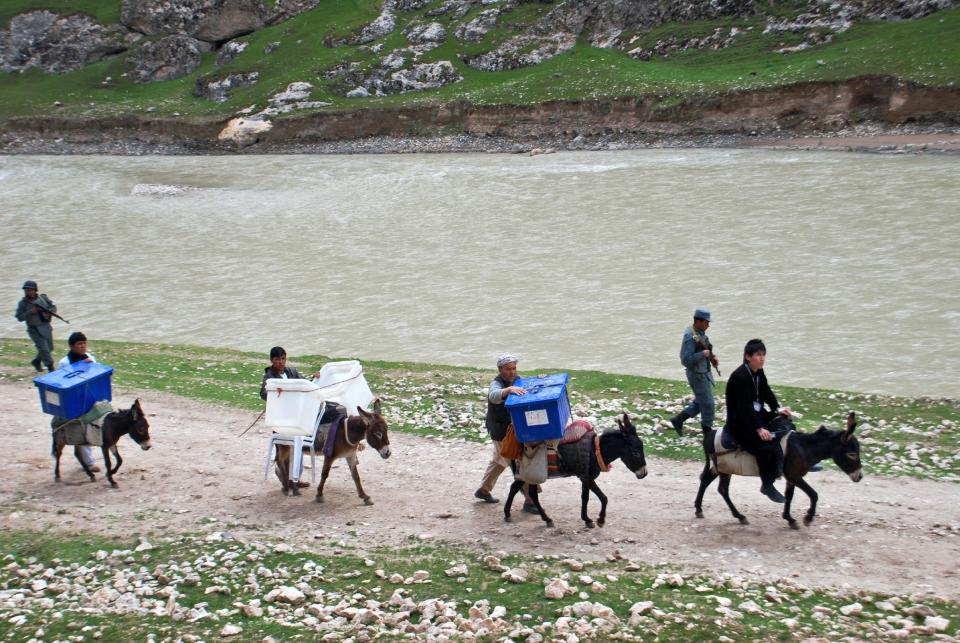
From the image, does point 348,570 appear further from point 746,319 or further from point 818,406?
point 746,319

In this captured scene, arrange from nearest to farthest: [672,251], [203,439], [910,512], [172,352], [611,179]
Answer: [910,512]
[203,439]
[172,352]
[672,251]
[611,179]

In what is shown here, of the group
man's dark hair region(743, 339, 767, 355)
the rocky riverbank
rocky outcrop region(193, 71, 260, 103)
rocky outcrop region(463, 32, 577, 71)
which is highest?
rocky outcrop region(463, 32, 577, 71)

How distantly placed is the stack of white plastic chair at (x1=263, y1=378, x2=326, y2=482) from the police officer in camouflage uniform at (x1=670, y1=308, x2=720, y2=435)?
6.10m

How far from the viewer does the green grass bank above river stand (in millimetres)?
14367

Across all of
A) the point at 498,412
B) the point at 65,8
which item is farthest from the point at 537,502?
the point at 65,8

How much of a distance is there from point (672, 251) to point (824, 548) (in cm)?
2420

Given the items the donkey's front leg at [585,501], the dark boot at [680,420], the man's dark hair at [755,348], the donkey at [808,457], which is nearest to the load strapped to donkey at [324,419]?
the donkey's front leg at [585,501]

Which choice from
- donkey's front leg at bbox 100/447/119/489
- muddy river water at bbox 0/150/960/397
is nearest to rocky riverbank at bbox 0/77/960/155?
muddy river water at bbox 0/150/960/397

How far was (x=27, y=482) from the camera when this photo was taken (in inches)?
562

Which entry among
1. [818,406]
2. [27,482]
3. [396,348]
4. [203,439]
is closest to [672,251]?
[396,348]

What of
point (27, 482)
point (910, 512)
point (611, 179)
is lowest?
point (27, 482)

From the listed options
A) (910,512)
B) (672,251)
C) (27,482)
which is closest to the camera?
(910,512)

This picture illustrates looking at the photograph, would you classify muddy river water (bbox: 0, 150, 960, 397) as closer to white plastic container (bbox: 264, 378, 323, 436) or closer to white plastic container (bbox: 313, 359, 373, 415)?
white plastic container (bbox: 313, 359, 373, 415)

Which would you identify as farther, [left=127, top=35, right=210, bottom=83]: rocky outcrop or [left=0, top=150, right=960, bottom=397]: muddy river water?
[left=127, top=35, right=210, bottom=83]: rocky outcrop
